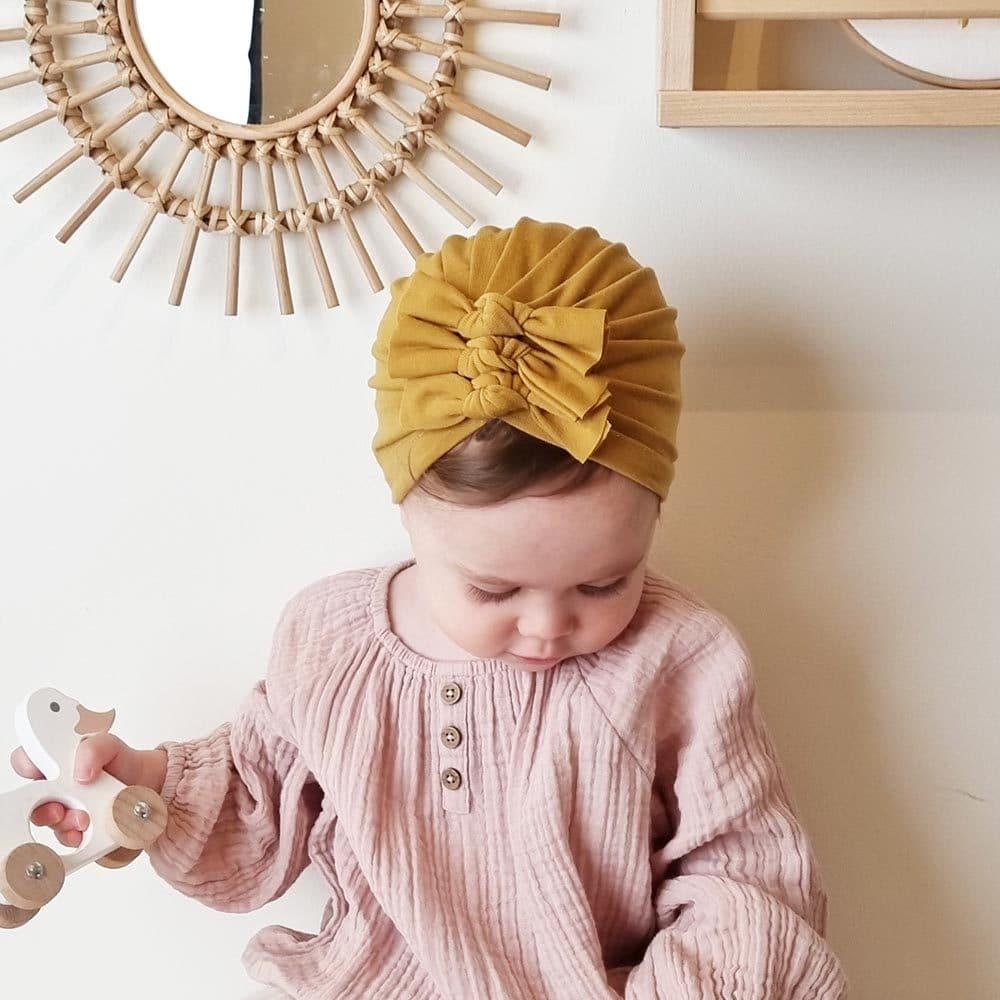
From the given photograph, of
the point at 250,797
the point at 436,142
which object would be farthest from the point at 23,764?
the point at 436,142

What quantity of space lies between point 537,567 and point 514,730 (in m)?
0.21

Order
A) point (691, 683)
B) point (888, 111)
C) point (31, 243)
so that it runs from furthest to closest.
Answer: point (31, 243), point (691, 683), point (888, 111)

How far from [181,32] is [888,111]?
0.63 m

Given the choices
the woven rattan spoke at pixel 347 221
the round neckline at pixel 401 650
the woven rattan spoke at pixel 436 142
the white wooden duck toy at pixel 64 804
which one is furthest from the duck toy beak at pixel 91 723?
the woven rattan spoke at pixel 436 142

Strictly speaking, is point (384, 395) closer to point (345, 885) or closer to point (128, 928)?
point (345, 885)

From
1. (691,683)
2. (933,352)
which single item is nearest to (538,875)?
(691,683)

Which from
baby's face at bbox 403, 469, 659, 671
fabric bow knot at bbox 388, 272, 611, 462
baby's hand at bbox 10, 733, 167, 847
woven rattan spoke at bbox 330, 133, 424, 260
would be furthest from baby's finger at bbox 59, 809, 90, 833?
woven rattan spoke at bbox 330, 133, 424, 260

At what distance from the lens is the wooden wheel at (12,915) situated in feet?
3.37

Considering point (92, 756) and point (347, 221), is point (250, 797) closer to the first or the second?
point (92, 756)

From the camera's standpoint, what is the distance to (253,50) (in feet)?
3.72

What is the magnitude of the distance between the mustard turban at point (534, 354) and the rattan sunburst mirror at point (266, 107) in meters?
0.20

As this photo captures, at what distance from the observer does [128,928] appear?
52.4 inches

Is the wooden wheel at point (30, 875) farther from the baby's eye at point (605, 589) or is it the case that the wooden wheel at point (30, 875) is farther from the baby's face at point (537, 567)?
the baby's eye at point (605, 589)

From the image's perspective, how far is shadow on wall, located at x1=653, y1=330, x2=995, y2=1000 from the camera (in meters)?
1.21
